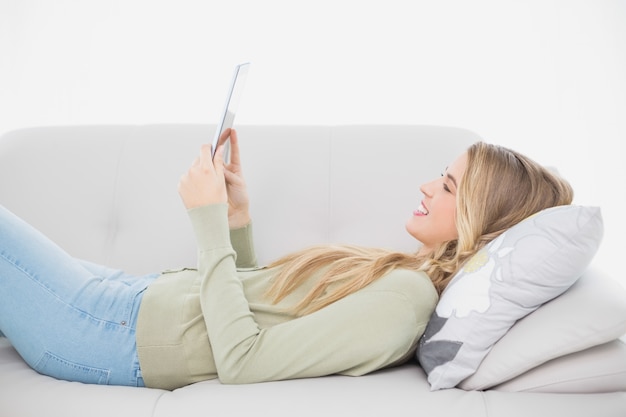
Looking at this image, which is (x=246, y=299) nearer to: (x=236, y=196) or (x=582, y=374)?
(x=236, y=196)

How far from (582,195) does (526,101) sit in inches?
17.5

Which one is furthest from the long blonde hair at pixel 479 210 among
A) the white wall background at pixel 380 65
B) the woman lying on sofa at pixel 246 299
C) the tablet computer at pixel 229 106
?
the white wall background at pixel 380 65

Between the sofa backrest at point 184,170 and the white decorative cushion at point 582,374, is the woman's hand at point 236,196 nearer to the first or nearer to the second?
the sofa backrest at point 184,170

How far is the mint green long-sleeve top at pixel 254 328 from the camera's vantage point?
1249 millimetres

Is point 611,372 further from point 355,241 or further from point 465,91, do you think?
point 465,91

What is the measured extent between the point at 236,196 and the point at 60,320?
0.55 m

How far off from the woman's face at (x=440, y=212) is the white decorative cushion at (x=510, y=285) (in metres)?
0.19

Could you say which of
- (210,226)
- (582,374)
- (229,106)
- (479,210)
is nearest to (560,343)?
(582,374)

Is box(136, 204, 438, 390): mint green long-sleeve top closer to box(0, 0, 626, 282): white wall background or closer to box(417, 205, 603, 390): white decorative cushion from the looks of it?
box(417, 205, 603, 390): white decorative cushion

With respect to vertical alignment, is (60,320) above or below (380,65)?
below

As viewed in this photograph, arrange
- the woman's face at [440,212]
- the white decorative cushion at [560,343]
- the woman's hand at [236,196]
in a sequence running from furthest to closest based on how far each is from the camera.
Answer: the woman's hand at [236,196]
the woman's face at [440,212]
the white decorative cushion at [560,343]

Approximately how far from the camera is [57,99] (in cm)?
267

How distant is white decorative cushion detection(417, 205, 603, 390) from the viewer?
48.1 inches

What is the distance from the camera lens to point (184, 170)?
1877 mm
